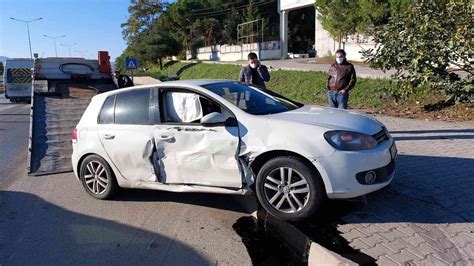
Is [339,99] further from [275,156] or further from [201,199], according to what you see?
[275,156]

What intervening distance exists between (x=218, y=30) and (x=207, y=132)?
5541cm

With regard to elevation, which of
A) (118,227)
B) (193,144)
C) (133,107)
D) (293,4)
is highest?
(293,4)

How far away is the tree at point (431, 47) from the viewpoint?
9.24m

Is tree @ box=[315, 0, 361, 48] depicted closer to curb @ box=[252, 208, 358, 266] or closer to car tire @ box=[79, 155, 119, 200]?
car tire @ box=[79, 155, 119, 200]

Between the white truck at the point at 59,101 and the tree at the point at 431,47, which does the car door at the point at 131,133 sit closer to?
the white truck at the point at 59,101

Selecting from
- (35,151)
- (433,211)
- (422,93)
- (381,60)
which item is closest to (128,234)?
(433,211)

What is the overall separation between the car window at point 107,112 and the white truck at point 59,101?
7.07ft

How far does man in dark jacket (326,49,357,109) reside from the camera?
7.30m

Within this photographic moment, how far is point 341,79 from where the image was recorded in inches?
289

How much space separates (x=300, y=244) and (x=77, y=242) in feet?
7.36

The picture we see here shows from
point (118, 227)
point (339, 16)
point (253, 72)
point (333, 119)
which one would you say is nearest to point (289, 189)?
point (333, 119)

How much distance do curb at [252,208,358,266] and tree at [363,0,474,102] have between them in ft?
23.2

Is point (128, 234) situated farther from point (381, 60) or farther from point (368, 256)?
point (381, 60)

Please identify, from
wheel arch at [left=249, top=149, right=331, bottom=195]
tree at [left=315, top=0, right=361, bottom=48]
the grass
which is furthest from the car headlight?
tree at [left=315, top=0, right=361, bottom=48]
